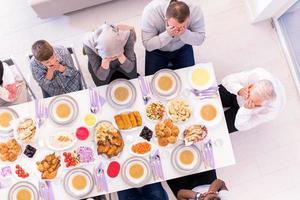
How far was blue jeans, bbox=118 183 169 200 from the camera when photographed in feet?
8.28

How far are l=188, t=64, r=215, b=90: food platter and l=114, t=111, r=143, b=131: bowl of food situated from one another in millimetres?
410

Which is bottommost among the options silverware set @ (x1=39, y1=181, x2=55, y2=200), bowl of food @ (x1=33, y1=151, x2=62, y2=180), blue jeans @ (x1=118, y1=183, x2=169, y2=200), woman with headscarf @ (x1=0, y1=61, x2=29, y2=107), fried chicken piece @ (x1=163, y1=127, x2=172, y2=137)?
blue jeans @ (x1=118, y1=183, x2=169, y2=200)

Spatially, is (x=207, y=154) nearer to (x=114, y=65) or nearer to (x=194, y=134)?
(x=194, y=134)

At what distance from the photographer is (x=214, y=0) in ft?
10.8

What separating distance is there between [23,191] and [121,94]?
2.75 ft

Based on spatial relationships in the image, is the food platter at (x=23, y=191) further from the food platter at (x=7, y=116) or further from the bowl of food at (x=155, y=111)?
the bowl of food at (x=155, y=111)

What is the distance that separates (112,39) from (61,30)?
1273 millimetres

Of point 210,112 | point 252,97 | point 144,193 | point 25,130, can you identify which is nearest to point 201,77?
point 210,112

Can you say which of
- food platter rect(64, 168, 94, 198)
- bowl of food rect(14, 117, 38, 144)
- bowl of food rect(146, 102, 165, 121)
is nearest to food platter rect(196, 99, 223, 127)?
bowl of food rect(146, 102, 165, 121)

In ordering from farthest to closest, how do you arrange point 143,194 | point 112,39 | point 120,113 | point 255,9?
point 255,9 → point 143,194 → point 120,113 → point 112,39

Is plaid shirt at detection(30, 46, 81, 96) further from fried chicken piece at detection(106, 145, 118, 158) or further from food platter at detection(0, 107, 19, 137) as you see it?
fried chicken piece at detection(106, 145, 118, 158)

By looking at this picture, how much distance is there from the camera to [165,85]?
2355 mm

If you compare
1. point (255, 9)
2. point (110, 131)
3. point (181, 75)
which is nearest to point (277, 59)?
point (255, 9)

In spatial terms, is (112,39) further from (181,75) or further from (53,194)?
(53,194)
